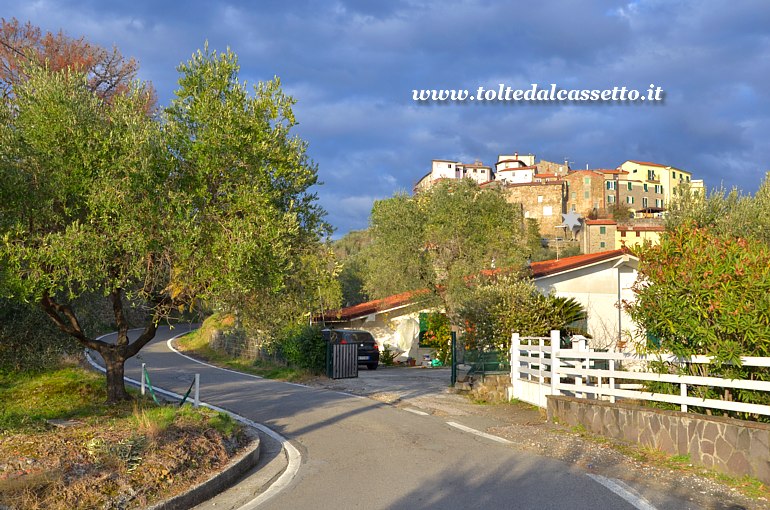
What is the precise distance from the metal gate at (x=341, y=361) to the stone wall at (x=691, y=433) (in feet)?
40.1

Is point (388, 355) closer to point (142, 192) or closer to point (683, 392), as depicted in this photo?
point (683, 392)

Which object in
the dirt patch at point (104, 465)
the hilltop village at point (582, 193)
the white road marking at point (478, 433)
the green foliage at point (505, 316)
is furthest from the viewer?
the hilltop village at point (582, 193)

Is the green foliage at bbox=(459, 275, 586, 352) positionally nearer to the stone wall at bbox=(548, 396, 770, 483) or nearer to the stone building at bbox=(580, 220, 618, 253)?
the stone wall at bbox=(548, 396, 770, 483)

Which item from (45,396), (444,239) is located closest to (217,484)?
(45,396)

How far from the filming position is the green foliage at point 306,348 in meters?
24.0

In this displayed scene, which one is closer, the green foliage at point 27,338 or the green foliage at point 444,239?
the green foliage at point 27,338

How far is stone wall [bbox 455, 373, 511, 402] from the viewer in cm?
1711

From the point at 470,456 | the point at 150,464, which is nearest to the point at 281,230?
the point at 150,464

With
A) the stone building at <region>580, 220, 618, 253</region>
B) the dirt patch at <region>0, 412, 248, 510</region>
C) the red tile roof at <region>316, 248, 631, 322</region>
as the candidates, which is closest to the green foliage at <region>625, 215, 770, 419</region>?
the dirt patch at <region>0, 412, 248, 510</region>

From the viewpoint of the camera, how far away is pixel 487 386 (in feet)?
58.2

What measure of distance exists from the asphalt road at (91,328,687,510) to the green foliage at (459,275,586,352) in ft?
16.2

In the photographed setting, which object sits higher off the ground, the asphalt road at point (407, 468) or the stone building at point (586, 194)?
the stone building at point (586, 194)

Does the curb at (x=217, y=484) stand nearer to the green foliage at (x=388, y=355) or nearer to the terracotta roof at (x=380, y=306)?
the terracotta roof at (x=380, y=306)

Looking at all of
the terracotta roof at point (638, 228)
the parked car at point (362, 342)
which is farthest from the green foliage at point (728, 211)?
the terracotta roof at point (638, 228)
